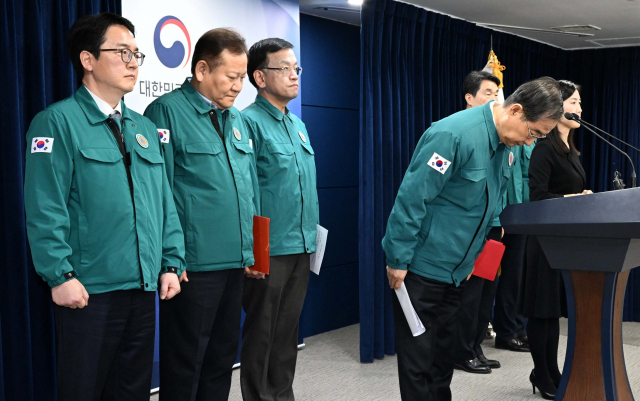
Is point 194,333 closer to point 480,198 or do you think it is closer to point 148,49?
point 480,198

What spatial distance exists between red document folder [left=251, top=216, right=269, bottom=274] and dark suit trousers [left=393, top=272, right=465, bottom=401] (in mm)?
495

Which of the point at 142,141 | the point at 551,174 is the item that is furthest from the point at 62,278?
the point at 551,174

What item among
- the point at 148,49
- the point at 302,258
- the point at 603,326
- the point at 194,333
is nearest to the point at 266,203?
the point at 302,258

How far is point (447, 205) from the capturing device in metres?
2.20

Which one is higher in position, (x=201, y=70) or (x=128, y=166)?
(x=201, y=70)

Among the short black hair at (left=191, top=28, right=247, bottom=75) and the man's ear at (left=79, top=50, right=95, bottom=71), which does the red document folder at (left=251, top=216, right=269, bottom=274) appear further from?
the man's ear at (left=79, top=50, right=95, bottom=71)

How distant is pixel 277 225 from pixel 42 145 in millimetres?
1052

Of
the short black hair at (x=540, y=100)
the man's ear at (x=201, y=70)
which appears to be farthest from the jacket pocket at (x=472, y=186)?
the man's ear at (x=201, y=70)

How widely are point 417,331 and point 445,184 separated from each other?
521 millimetres

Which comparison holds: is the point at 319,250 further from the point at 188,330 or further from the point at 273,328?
the point at 188,330

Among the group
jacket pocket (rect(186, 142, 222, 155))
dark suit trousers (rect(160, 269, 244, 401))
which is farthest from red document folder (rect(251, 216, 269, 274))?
jacket pocket (rect(186, 142, 222, 155))

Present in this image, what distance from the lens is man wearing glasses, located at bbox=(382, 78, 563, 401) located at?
2.12 m

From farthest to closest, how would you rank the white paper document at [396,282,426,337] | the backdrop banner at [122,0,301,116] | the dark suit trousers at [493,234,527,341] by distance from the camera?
the dark suit trousers at [493,234,527,341] < the backdrop banner at [122,0,301,116] < the white paper document at [396,282,426,337]

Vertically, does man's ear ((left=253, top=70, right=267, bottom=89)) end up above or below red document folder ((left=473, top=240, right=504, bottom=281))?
above
